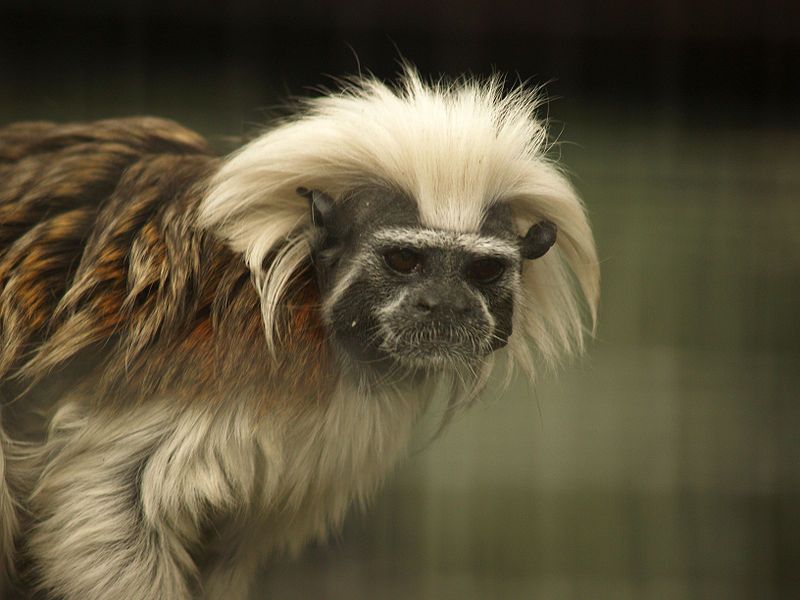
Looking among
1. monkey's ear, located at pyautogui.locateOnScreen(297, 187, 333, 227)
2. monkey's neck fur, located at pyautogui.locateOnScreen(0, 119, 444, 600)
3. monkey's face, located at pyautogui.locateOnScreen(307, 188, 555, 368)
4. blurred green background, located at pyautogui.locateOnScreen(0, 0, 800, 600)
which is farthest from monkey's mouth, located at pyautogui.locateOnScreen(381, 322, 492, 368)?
blurred green background, located at pyautogui.locateOnScreen(0, 0, 800, 600)

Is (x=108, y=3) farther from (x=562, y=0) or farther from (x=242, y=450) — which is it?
(x=242, y=450)

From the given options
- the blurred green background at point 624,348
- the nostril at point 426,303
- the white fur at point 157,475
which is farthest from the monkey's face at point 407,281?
the blurred green background at point 624,348

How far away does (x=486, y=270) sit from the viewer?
1811 mm

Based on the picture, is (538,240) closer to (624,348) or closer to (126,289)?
(126,289)

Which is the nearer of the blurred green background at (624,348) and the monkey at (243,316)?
the monkey at (243,316)

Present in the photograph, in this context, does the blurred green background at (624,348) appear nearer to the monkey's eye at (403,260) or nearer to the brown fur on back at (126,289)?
the brown fur on back at (126,289)

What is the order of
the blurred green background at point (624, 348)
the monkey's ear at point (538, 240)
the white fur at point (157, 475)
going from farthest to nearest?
the blurred green background at point (624, 348)
the monkey's ear at point (538, 240)
the white fur at point (157, 475)

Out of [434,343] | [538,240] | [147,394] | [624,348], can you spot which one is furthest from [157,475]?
[624,348]

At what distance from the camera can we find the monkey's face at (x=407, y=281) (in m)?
1.75

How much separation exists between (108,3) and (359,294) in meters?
1.17

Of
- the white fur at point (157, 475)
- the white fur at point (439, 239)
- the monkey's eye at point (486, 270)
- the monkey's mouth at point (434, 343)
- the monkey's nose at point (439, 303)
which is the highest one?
the white fur at point (439, 239)

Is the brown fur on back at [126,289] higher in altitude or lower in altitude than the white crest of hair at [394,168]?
lower

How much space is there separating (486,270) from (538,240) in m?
0.13

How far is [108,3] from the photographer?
2459mm
